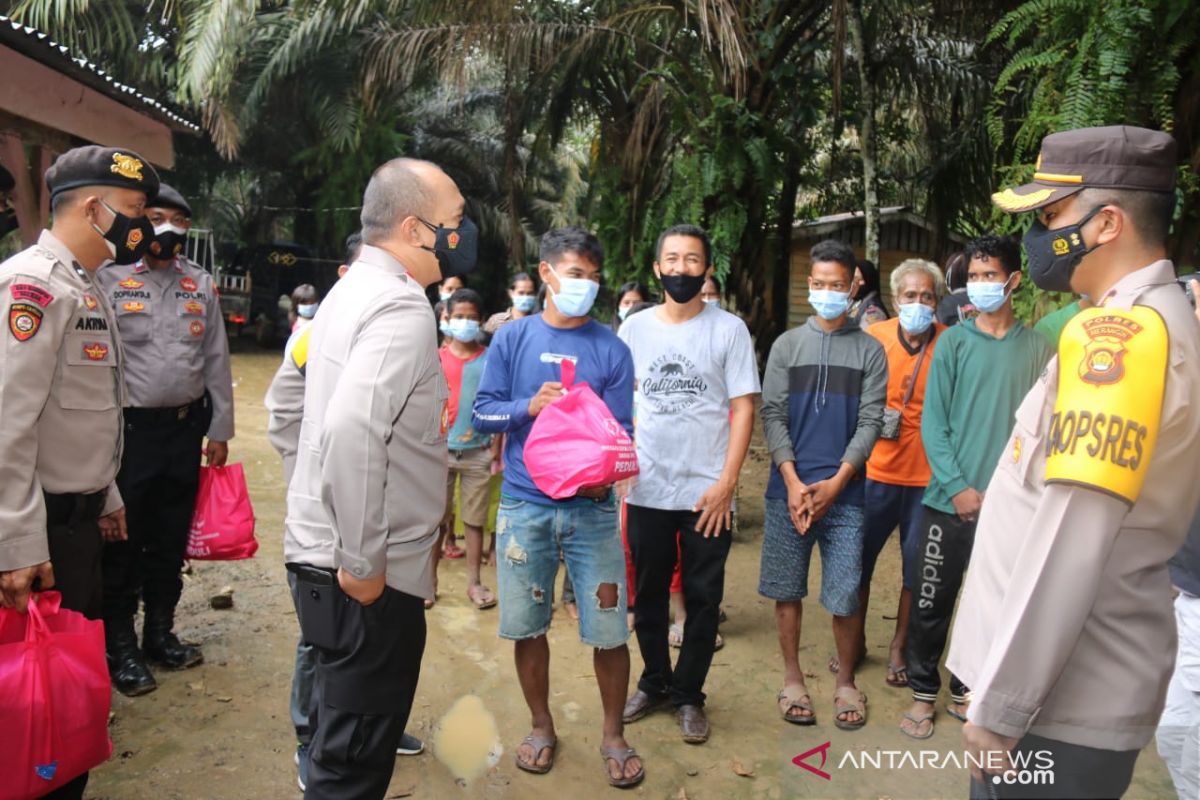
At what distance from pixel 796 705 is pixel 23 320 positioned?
328 centimetres

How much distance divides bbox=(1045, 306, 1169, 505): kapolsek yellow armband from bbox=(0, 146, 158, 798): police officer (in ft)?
8.81

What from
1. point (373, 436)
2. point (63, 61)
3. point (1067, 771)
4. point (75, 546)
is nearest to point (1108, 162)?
point (1067, 771)

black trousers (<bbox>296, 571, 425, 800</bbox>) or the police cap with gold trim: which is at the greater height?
the police cap with gold trim

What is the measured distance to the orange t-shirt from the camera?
4242 mm

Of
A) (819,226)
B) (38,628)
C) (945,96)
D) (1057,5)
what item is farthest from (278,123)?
(38,628)

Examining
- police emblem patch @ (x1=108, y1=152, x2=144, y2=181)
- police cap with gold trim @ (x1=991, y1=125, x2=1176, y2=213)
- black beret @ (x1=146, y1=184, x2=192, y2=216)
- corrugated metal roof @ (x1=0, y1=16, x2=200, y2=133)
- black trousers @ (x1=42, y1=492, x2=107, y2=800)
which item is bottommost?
black trousers @ (x1=42, y1=492, x2=107, y2=800)

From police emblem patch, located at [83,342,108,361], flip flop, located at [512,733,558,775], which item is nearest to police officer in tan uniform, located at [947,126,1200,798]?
flip flop, located at [512,733,558,775]

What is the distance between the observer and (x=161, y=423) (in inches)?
154

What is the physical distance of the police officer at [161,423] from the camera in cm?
384

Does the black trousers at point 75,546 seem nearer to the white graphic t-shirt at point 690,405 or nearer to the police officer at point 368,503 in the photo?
the police officer at point 368,503

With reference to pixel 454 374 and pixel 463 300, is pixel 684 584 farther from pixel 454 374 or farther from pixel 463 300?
pixel 463 300

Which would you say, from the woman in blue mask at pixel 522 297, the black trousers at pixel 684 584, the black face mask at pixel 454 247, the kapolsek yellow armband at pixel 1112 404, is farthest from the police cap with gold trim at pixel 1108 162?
the woman in blue mask at pixel 522 297

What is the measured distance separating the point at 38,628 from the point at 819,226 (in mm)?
13896

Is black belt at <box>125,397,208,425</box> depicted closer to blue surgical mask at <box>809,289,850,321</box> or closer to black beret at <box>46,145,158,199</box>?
black beret at <box>46,145,158,199</box>
